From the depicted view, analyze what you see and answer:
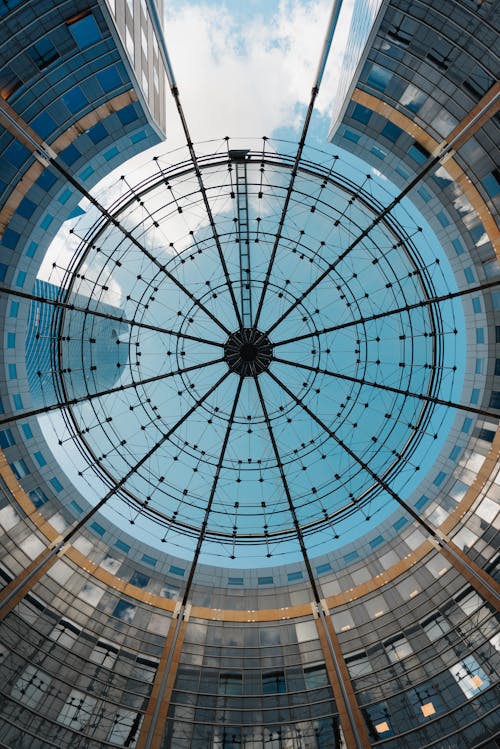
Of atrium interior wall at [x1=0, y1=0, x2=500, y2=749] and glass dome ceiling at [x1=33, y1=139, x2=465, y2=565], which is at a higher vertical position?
glass dome ceiling at [x1=33, y1=139, x2=465, y2=565]

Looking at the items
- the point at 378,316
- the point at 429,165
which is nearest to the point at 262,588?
the point at 378,316

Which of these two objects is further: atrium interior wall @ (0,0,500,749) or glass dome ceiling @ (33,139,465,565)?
glass dome ceiling @ (33,139,465,565)

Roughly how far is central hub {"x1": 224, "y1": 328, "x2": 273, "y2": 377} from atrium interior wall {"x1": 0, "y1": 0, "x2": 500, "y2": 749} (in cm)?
1256

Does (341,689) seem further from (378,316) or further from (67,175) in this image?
(67,175)

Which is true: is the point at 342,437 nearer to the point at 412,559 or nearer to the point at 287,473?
the point at 287,473

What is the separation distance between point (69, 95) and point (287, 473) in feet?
89.9

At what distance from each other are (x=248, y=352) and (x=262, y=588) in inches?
697

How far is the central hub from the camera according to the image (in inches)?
1198

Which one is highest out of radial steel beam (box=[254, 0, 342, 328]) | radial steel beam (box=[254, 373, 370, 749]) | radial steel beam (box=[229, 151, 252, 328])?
radial steel beam (box=[229, 151, 252, 328])

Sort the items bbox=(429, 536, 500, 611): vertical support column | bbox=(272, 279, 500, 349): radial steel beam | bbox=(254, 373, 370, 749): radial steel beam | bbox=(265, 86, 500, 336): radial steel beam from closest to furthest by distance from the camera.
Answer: bbox=(265, 86, 500, 336): radial steel beam → bbox=(254, 373, 370, 749): radial steel beam → bbox=(429, 536, 500, 611): vertical support column → bbox=(272, 279, 500, 349): radial steel beam

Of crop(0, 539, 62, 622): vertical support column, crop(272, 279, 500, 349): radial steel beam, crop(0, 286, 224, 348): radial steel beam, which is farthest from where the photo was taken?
crop(0, 286, 224, 348): radial steel beam

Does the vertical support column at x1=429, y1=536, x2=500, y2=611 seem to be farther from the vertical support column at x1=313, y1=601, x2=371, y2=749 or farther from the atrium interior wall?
the vertical support column at x1=313, y1=601, x2=371, y2=749

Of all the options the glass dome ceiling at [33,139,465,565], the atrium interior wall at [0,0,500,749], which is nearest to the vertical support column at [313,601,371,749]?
the atrium interior wall at [0,0,500,749]

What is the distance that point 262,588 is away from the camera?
→ 1348 inches
